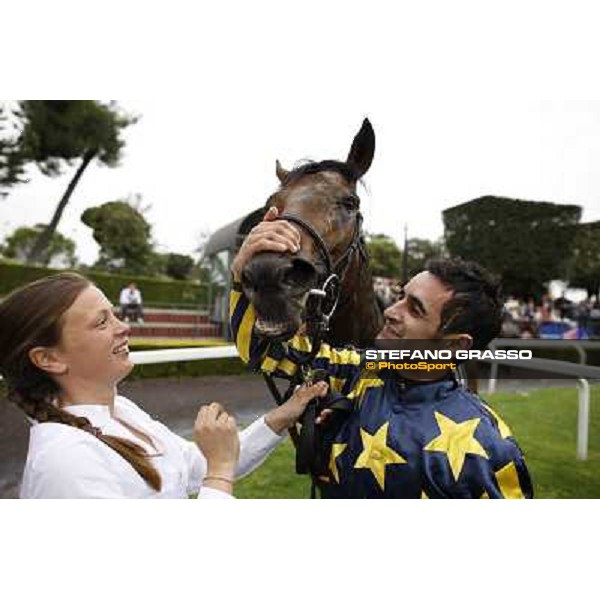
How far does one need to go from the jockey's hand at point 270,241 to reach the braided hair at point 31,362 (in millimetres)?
463

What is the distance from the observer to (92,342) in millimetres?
1402

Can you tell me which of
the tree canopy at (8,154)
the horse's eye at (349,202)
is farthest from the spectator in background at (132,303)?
the horse's eye at (349,202)

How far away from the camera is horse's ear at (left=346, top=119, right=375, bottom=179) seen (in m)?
1.64

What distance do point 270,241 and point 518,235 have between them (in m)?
0.96

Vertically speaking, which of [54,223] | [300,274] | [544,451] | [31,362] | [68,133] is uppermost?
[68,133]

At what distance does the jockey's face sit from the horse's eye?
27 cm

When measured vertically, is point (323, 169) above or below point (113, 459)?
above

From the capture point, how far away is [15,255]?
1.67m

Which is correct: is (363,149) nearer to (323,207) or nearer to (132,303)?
(323,207)

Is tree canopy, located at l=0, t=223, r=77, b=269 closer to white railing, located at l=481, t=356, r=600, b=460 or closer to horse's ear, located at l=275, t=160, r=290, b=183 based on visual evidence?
horse's ear, located at l=275, t=160, r=290, b=183

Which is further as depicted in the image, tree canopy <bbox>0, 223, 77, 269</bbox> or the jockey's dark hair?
tree canopy <bbox>0, 223, 77, 269</bbox>

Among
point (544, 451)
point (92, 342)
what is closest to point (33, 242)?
point (92, 342)

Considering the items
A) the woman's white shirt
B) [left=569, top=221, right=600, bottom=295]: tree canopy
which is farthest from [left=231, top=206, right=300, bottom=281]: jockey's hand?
[left=569, top=221, right=600, bottom=295]: tree canopy

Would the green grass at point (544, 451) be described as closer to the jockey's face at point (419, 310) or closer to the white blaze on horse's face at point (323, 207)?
the jockey's face at point (419, 310)
